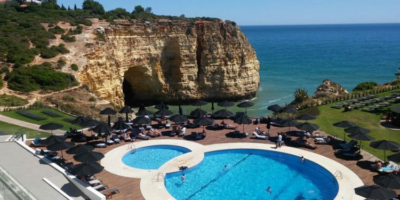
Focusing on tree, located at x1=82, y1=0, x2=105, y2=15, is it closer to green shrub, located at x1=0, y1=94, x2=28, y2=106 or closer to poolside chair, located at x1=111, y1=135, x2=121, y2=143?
green shrub, located at x1=0, y1=94, x2=28, y2=106

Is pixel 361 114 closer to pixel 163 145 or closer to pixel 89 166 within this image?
pixel 163 145

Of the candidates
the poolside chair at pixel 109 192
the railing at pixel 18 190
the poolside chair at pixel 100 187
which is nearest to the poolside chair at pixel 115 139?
the poolside chair at pixel 100 187

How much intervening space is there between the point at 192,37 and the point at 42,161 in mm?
34572

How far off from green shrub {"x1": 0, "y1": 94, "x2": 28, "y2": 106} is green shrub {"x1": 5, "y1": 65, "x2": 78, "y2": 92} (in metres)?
1.75

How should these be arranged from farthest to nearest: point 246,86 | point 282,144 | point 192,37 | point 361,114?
point 246,86, point 192,37, point 361,114, point 282,144

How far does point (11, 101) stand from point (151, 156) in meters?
16.2

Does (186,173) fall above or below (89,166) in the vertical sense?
below

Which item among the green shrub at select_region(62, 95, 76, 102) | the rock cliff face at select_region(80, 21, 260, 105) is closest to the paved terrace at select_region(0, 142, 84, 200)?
the green shrub at select_region(62, 95, 76, 102)

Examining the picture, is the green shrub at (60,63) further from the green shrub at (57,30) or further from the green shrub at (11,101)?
the green shrub at (57,30)

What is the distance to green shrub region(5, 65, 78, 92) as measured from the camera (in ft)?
109

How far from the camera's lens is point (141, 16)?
54.0 m

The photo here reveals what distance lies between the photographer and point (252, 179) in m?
19.7

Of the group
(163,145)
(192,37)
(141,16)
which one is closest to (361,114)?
(163,145)

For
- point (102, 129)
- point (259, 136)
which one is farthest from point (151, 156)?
point (259, 136)
